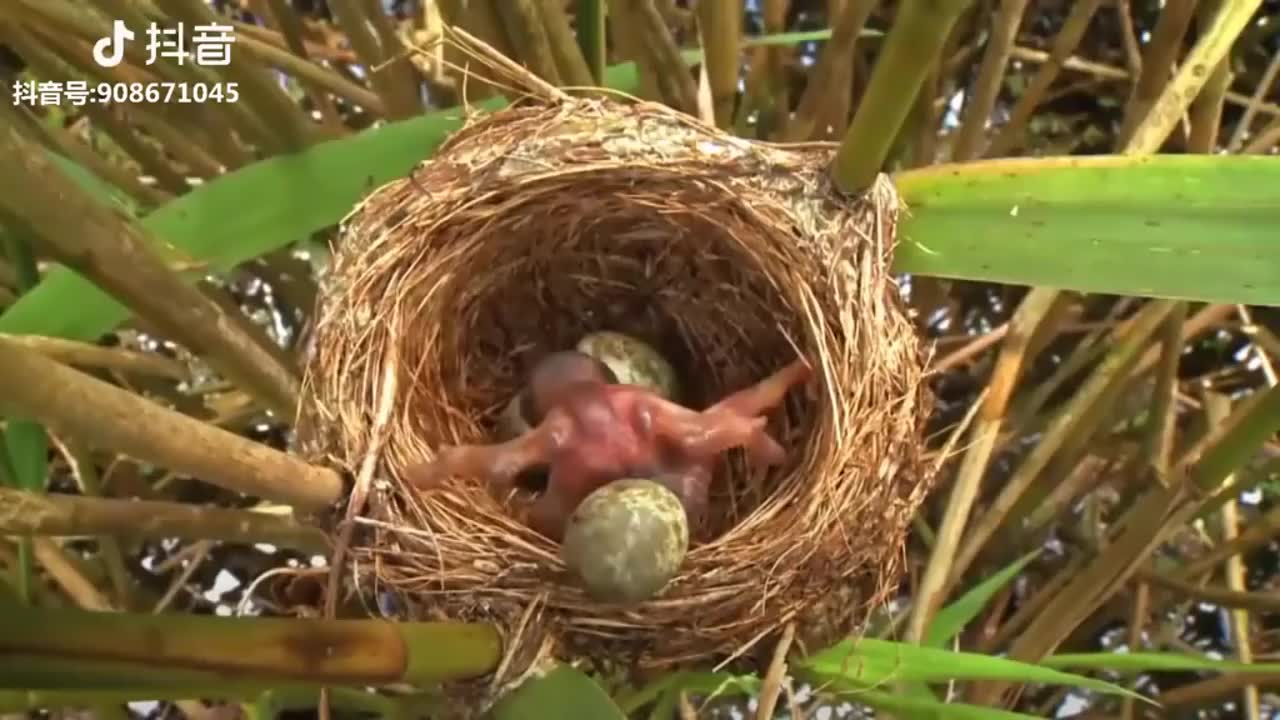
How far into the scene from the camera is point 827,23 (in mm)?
933

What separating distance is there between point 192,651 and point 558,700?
0.15 meters

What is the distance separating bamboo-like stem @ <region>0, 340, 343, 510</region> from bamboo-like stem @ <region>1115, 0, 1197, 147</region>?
0.51m

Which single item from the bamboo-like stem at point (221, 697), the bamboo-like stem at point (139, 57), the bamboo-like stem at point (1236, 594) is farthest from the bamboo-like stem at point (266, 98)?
the bamboo-like stem at point (1236, 594)

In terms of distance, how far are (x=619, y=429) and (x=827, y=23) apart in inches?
15.9

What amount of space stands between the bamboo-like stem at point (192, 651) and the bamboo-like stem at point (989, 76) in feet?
1.45

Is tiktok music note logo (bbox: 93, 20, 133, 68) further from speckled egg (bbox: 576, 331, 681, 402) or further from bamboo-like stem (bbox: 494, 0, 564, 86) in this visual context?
speckled egg (bbox: 576, 331, 681, 402)

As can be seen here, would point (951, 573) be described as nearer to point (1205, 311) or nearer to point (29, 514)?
point (1205, 311)

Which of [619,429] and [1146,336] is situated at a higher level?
[1146,336]

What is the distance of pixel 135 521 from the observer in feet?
1.50

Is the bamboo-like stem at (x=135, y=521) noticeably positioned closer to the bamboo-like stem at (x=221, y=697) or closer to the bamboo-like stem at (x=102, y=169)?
the bamboo-like stem at (x=221, y=697)

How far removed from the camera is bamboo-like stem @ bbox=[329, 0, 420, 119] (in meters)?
0.63

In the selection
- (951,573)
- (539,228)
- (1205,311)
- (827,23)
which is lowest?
(951,573)

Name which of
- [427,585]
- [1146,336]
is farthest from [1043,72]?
[427,585]

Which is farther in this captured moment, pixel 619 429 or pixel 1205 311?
pixel 1205 311
